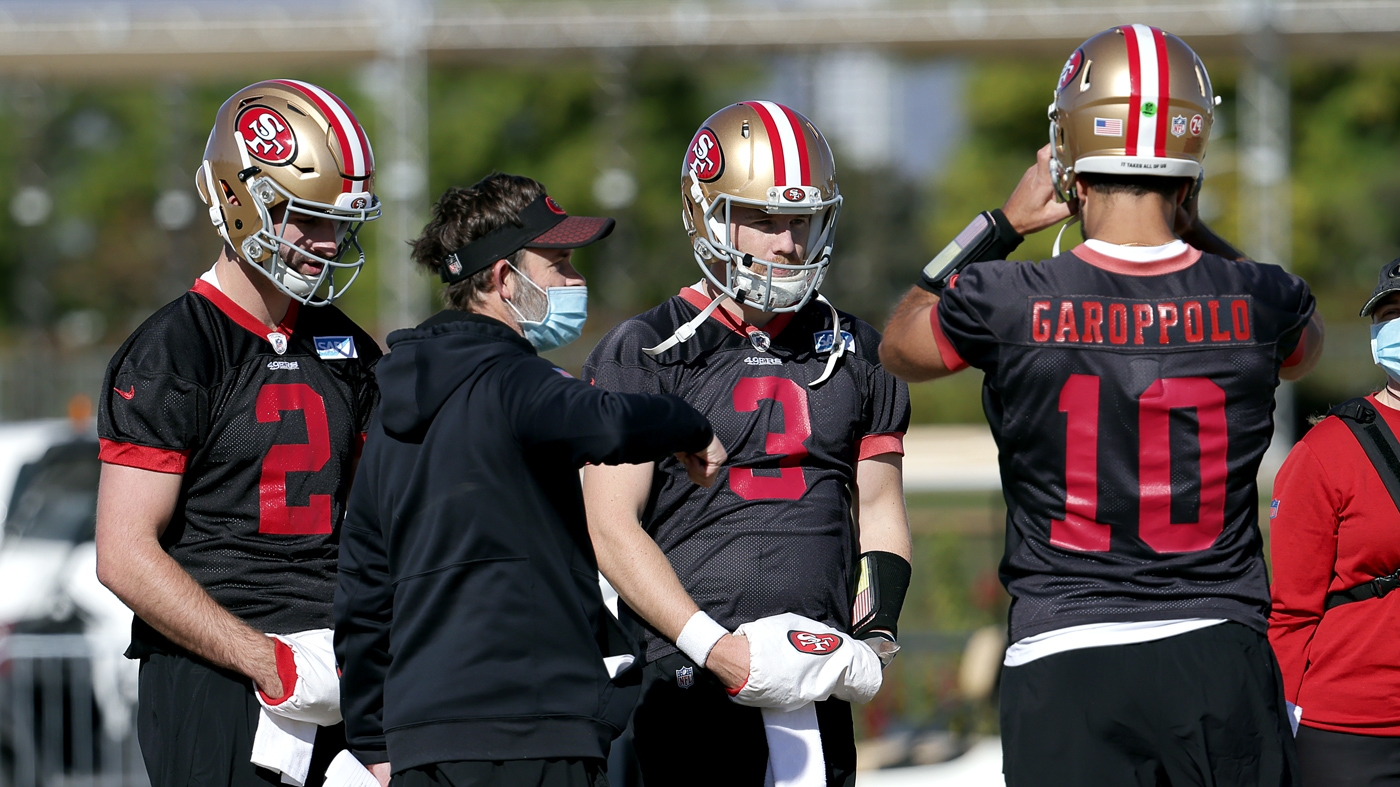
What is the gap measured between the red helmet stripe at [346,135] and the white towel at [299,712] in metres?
1.29

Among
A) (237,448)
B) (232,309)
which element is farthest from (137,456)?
(232,309)

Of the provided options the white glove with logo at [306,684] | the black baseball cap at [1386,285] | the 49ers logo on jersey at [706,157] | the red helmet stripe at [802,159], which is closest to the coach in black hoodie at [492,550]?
the white glove with logo at [306,684]

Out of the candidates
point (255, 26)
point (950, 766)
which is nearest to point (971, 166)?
point (255, 26)

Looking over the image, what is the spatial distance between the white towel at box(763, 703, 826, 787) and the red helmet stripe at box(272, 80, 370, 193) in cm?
187

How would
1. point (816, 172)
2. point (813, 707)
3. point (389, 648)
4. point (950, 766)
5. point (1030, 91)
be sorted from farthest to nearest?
point (1030, 91) < point (950, 766) < point (816, 172) < point (813, 707) < point (389, 648)

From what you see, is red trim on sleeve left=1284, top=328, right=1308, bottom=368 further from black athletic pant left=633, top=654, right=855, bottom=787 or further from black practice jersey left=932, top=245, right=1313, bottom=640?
black athletic pant left=633, top=654, right=855, bottom=787

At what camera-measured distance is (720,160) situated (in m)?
4.10

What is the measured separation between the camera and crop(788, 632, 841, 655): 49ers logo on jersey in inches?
145

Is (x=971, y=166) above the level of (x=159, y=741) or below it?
above

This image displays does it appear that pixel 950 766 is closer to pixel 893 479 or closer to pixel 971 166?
pixel 893 479

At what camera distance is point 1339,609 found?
402 centimetres

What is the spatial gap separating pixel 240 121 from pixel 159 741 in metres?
1.72

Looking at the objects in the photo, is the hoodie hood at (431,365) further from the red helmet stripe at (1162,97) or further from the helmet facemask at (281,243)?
the red helmet stripe at (1162,97)

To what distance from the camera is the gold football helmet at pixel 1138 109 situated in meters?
3.29
